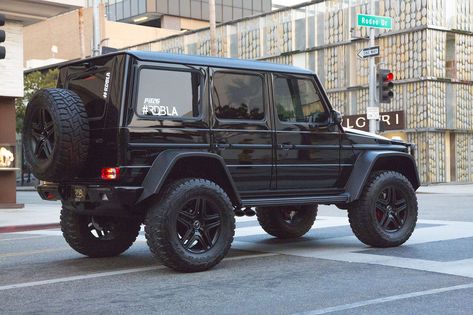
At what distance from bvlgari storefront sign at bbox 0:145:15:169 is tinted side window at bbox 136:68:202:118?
43.0ft

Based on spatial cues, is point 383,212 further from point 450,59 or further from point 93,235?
point 450,59

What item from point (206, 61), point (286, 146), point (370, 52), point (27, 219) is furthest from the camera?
point (370, 52)

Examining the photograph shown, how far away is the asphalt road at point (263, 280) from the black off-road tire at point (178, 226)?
15 centimetres

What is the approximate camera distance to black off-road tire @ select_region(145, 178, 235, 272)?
6.94m

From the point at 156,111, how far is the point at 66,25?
63854mm

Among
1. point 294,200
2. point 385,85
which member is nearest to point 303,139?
point 294,200

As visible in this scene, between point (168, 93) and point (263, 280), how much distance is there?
2.20 m

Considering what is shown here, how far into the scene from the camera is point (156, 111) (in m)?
7.23

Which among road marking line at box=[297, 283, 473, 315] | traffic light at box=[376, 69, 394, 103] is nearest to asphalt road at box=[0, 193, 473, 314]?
road marking line at box=[297, 283, 473, 315]

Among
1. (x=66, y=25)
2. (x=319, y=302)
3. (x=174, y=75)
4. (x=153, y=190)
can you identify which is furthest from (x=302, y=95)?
(x=66, y=25)

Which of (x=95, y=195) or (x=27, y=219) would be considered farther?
(x=27, y=219)

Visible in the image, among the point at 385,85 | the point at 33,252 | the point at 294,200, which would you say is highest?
the point at 385,85

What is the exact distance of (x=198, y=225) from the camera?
7316 millimetres

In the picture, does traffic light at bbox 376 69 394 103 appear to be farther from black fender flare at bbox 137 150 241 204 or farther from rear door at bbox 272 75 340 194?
black fender flare at bbox 137 150 241 204
